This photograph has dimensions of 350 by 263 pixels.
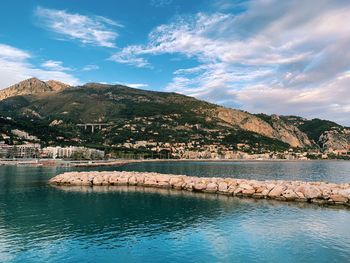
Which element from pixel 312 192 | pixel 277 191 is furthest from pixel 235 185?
pixel 312 192

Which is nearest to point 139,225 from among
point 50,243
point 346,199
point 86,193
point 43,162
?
point 50,243

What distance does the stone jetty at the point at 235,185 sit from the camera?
192ft

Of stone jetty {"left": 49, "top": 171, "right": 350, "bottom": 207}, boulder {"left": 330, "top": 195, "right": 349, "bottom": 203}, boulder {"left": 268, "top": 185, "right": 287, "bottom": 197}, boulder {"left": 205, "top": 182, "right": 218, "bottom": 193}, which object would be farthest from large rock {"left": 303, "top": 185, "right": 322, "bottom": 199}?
boulder {"left": 205, "top": 182, "right": 218, "bottom": 193}

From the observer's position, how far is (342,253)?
30609 mm

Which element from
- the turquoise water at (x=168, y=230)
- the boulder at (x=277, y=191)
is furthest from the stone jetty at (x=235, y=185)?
the turquoise water at (x=168, y=230)

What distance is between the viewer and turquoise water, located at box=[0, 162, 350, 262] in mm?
29750

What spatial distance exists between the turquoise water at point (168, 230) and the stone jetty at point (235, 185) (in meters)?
4.92

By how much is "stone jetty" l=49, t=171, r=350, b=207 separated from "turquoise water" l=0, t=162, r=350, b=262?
492 cm

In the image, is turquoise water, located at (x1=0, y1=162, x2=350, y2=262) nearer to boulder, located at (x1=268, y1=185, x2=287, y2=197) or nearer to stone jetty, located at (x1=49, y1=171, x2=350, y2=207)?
boulder, located at (x1=268, y1=185, x2=287, y2=197)

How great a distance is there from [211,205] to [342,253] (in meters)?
24.6

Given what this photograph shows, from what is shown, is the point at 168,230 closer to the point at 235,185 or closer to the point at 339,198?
the point at 235,185

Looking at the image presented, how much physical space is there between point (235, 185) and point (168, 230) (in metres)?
32.0

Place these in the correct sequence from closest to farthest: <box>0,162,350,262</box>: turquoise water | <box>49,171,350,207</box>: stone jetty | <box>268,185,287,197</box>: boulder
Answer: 1. <box>0,162,350,262</box>: turquoise water
2. <box>49,171,350,207</box>: stone jetty
3. <box>268,185,287,197</box>: boulder

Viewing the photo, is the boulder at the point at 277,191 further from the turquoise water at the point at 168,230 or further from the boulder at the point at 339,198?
the boulder at the point at 339,198
